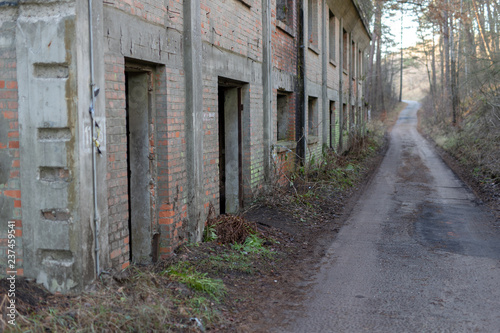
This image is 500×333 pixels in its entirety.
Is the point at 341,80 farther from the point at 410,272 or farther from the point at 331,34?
the point at 410,272

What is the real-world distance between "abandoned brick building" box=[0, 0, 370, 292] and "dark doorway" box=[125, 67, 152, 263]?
13 mm

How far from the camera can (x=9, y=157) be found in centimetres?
399

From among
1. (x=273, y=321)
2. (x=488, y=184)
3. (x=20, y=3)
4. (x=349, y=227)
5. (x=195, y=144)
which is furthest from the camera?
(x=488, y=184)

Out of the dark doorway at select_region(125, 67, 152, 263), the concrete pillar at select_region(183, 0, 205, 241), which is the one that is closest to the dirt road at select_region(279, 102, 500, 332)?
the concrete pillar at select_region(183, 0, 205, 241)

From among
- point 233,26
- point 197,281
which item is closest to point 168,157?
point 197,281

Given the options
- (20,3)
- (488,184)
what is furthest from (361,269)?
(488,184)

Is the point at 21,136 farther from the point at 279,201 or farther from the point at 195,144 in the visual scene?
the point at 279,201

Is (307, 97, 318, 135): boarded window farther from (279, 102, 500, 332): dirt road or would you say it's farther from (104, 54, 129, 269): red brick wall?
(104, 54, 129, 269): red brick wall

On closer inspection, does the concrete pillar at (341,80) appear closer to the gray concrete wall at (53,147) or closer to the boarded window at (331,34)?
the boarded window at (331,34)

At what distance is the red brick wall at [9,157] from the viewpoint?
12.8 ft

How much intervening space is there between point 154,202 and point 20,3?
97.3 inches

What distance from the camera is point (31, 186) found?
3932 mm

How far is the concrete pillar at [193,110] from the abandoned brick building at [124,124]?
13 mm

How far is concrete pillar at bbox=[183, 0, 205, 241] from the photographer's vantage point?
19.1ft
